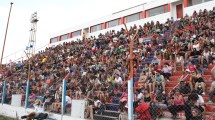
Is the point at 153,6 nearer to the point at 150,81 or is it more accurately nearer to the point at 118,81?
the point at 118,81

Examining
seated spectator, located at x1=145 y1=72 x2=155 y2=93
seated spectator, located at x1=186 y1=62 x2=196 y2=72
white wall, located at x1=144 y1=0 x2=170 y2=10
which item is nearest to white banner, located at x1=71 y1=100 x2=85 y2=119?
seated spectator, located at x1=145 y1=72 x2=155 y2=93

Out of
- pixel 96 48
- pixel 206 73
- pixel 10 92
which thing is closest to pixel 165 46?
pixel 206 73

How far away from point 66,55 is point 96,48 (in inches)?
152

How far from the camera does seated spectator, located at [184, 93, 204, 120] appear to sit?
7225 millimetres

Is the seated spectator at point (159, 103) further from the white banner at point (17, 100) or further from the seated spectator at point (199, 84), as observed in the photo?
the white banner at point (17, 100)

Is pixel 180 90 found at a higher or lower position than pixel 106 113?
higher

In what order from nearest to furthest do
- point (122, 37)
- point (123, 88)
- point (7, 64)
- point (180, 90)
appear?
point (180, 90), point (123, 88), point (122, 37), point (7, 64)

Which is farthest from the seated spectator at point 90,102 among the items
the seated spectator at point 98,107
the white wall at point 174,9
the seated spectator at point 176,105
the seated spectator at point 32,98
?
the white wall at point 174,9

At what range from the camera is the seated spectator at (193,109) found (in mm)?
7225

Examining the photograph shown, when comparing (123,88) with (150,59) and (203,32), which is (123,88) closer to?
(150,59)

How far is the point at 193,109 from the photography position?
735 cm

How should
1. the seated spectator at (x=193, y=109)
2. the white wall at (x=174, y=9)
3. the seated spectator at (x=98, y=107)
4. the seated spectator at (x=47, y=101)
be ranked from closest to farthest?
the seated spectator at (x=193, y=109) < the seated spectator at (x=98, y=107) < the seated spectator at (x=47, y=101) < the white wall at (x=174, y=9)

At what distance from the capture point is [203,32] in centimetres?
1289

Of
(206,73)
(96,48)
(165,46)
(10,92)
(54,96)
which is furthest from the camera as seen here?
(96,48)
